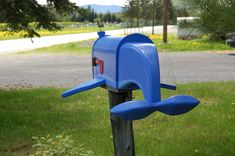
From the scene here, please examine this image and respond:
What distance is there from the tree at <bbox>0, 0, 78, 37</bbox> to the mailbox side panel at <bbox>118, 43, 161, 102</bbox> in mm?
5142

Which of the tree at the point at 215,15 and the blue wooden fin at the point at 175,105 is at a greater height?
the tree at the point at 215,15

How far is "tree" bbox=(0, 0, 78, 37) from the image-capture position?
293 inches

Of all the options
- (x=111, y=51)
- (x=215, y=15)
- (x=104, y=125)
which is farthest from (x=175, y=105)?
(x=104, y=125)

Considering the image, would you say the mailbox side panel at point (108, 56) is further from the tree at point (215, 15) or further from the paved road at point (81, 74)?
the paved road at point (81, 74)

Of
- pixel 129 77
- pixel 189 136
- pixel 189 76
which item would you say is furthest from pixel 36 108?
pixel 189 76

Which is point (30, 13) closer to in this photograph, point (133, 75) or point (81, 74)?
point (133, 75)

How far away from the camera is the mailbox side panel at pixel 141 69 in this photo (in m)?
2.21

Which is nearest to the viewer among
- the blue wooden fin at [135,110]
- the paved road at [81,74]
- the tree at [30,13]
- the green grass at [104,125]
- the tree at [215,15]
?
the blue wooden fin at [135,110]

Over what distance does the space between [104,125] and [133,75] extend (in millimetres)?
3711

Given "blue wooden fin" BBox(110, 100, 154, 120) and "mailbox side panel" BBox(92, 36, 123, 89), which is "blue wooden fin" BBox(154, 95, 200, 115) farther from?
"mailbox side panel" BBox(92, 36, 123, 89)

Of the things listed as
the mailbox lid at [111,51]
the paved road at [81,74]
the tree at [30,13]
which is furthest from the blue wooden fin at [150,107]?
the paved road at [81,74]

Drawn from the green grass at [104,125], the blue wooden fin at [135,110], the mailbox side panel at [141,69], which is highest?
the mailbox side panel at [141,69]

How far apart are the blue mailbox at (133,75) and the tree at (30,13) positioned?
4.68 meters

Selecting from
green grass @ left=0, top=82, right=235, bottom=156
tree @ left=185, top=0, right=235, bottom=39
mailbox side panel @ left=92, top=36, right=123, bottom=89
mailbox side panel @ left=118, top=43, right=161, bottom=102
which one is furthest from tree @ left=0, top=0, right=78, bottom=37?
mailbox side panel @ left=118, top=43, right=161, bottom=102
